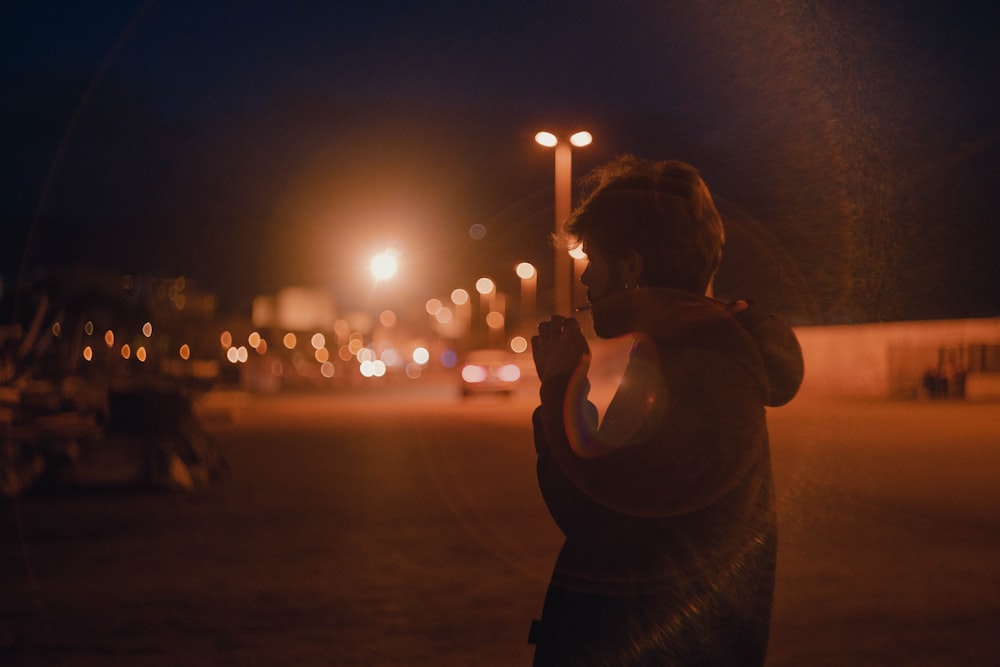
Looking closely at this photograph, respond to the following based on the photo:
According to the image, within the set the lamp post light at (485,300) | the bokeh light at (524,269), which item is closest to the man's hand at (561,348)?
the bokeh light at (524,269)

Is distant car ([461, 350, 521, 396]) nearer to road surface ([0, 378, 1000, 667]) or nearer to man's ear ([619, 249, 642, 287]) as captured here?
road surface ([0, 378, 1000, 667])

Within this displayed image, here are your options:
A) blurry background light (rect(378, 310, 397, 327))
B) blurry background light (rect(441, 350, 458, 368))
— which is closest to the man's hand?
blurry background light (rect(441, 350, 458, 368))

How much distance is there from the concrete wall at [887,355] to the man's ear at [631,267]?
3264 cm

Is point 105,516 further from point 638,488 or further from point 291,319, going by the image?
point 291,319

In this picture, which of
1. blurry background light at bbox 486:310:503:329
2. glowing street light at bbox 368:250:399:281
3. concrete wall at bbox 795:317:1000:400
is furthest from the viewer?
blurry background light at bbox 486:310:503:329

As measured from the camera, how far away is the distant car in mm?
38562

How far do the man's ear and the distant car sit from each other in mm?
36351

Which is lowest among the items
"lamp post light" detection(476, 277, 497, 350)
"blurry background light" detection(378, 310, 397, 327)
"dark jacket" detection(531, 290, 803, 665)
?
"dark jacket" detection(531, 290, 803, 665)

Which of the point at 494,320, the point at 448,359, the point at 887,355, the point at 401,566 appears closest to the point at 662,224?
the point at 401,566

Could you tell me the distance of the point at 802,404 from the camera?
33.5 meters

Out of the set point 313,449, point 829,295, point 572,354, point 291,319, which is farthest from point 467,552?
point 291,319

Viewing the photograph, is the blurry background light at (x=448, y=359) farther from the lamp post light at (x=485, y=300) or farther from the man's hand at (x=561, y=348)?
the man's hand at (x=561, y=348)

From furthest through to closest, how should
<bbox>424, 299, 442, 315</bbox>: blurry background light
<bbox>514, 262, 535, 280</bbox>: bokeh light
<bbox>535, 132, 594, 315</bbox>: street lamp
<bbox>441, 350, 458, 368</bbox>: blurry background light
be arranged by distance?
<bbox>424, 299, 442, 315</bbox>: blurry background light
<bbox>441, 350, 458, 368</bbox>: blurry background light
<bbox>535, 132, 594, 315</bbox>: street lamp
<bbox>514, 262, 535, 280</bbox>: bokeh light

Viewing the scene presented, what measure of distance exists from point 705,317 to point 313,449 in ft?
58.0
